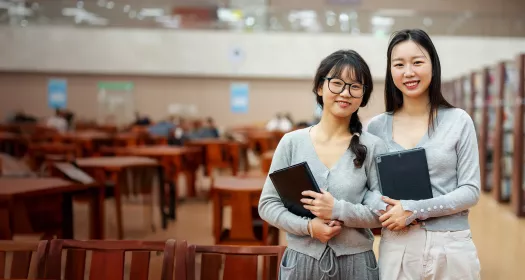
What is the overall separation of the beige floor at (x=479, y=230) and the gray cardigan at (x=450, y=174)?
113 inches

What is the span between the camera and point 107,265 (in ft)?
7.48

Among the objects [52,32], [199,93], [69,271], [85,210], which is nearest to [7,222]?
[69,271]

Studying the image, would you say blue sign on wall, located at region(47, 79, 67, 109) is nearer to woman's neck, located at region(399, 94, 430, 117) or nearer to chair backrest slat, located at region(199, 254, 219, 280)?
chair backrest slat, located at region(199, 254, 219, 280)

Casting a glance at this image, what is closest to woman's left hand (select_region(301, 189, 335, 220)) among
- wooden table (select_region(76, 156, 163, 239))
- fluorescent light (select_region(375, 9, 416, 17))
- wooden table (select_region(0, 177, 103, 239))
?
wooden table (select_region(0, 177, 103, 239))

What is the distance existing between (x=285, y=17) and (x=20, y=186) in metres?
8.61

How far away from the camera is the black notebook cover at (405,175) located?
195 centimetres

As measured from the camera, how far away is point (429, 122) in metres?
2.07

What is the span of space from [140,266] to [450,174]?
44.9 inches

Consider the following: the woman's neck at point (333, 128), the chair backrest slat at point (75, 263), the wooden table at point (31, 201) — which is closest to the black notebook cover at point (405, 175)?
the woman's neck at point (333, 128)

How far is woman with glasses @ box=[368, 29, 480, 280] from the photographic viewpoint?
6.40 feet

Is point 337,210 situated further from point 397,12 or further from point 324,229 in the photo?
point 397,12

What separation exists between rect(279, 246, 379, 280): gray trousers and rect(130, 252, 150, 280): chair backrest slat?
1.86 ft

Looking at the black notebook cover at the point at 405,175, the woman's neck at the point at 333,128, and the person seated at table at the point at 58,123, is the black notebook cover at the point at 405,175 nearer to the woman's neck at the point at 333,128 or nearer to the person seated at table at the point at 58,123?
the woman's neck at the point at 333,128

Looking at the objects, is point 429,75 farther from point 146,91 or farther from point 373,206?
point 146,91
